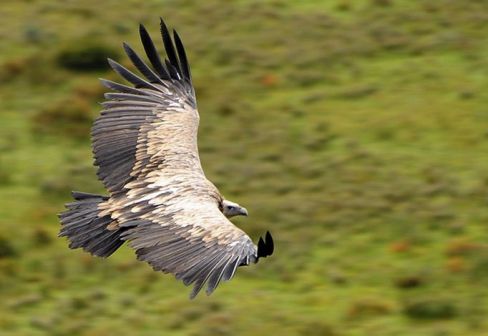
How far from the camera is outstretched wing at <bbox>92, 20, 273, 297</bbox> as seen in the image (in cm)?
909

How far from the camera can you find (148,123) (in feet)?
36.4

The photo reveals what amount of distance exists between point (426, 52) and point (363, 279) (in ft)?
26.7

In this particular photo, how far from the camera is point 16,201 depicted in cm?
1720

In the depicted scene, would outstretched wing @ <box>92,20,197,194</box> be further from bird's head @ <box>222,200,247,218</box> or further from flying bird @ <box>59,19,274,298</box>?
bird's head @ <box>222,200,247,218</box>

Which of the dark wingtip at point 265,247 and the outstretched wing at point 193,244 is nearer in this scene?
the dark wingtip at point 265,247

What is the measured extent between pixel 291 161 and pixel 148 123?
7579 millimetres

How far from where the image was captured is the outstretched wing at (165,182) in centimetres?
909

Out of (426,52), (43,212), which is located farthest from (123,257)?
(426,52)

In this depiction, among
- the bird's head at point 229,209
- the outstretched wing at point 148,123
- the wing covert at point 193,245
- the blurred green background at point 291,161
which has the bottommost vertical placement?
the blurred green background at point 291,161

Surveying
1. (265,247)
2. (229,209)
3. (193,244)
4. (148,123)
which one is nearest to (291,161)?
(148,123)

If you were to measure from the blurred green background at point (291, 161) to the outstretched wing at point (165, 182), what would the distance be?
3.35 metres

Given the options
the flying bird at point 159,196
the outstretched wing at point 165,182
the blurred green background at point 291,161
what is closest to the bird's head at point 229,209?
the flying bird at point 159,196

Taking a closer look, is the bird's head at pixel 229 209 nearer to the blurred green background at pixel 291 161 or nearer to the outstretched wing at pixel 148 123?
the outstretched wing at pixel 148 123

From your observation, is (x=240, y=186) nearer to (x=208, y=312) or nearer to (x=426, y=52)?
(x=208, y=312)
